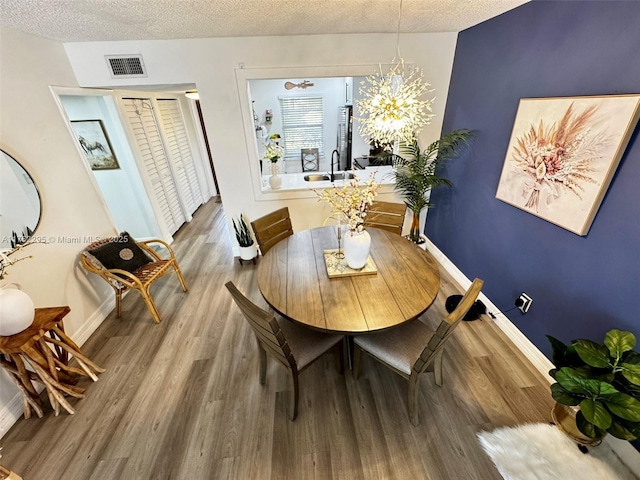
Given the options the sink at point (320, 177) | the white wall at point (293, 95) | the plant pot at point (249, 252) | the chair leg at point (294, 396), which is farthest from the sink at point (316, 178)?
the white wall at point (293, 95)

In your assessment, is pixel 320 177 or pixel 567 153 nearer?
pixel 567 153

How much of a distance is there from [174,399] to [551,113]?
316 cm

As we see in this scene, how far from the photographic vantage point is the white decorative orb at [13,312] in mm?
1485

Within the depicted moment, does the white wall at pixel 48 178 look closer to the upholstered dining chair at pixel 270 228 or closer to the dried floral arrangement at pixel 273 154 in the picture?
the upholstered dining chair at pixel 270 228

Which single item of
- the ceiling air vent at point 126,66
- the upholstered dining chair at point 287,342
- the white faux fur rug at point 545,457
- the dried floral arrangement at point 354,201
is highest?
the ceiling air vent at point 126,66

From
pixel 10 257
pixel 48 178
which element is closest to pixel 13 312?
pixel 10 257

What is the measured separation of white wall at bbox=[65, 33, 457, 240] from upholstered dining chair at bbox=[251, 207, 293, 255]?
941 mm

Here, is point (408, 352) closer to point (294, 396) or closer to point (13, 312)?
point (294, 396)

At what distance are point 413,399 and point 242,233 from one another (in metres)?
2.47

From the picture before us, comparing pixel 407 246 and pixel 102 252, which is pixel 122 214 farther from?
pixel 407 246

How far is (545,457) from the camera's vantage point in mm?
1442

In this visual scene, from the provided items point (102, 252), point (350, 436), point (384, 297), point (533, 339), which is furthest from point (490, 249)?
point (102, 252)

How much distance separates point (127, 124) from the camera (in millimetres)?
3189

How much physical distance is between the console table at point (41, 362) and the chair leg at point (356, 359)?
1.93m
